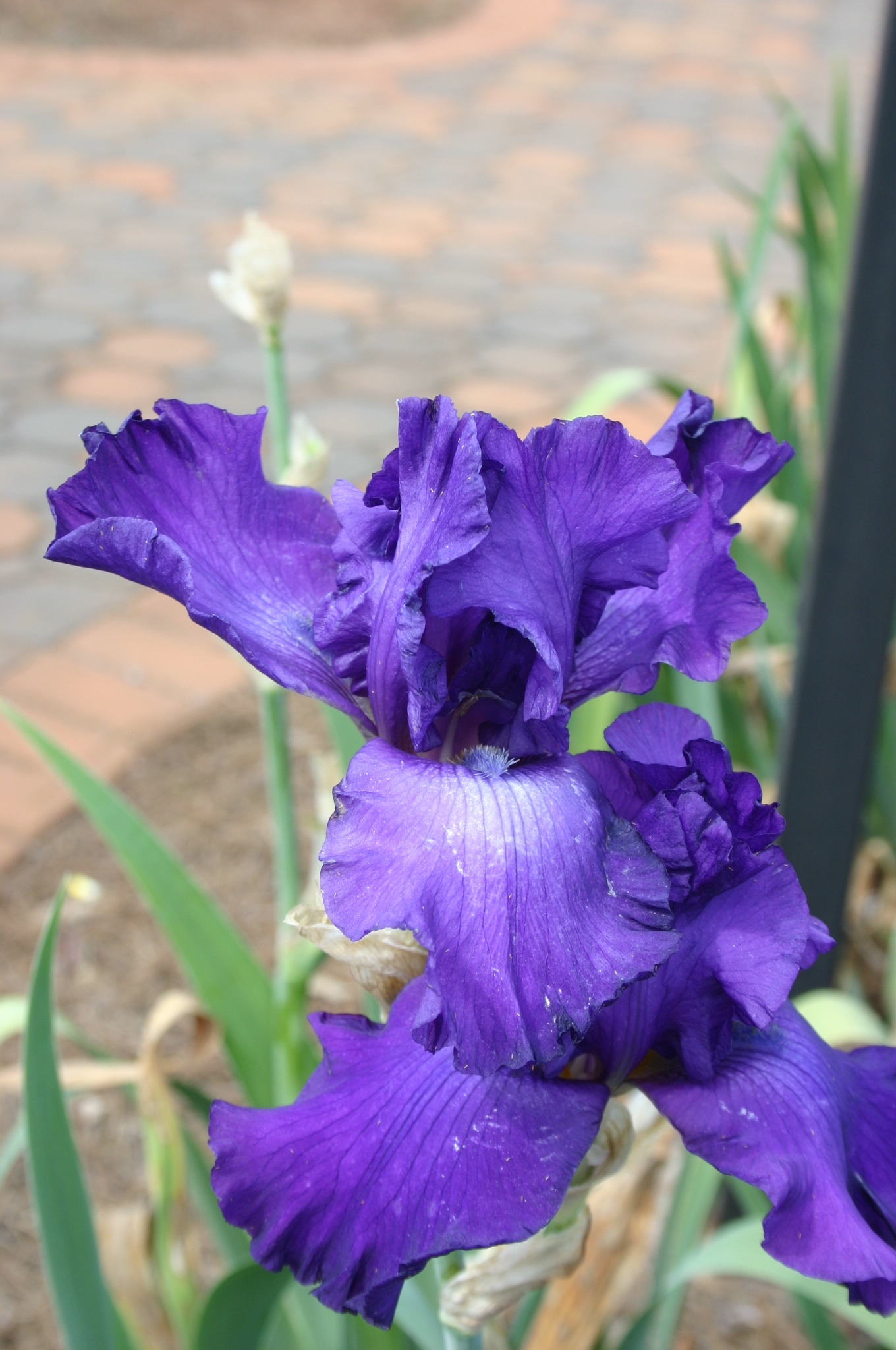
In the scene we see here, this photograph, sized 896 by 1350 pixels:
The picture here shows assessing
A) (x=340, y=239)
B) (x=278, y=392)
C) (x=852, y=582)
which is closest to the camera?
(x=278, y=392)

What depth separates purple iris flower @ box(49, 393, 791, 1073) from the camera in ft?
1.22

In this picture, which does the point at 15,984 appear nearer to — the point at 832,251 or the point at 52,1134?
the point at 52,1134

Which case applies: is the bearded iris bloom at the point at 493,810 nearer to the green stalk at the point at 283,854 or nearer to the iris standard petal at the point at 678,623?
the iris standard petal at the point at 678,623

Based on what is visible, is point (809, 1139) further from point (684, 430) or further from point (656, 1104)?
point (684, 430)

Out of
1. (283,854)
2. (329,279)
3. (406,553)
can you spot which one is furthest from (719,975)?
(329,279)

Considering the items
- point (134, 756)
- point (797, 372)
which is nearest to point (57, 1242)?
point (134, 756)

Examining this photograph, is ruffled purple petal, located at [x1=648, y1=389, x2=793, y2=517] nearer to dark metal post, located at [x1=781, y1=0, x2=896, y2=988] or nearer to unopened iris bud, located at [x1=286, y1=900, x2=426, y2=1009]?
unopened iris bud, located at [x1=286, y1=900, x2=426, y2=1009]

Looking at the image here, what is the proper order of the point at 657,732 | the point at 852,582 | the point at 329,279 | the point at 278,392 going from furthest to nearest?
the point at 329,279, the point at 852,582, the point at 278,392, the point at 657,732

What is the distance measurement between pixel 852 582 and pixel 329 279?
289 centimetres

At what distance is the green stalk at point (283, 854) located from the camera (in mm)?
808

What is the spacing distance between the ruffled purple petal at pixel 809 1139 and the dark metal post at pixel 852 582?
63 cm

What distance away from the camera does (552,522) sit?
43 cm

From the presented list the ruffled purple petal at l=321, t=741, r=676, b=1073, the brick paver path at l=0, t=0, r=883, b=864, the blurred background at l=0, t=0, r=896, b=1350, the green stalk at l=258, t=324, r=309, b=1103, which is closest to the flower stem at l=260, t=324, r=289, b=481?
the green stalk at l=258, t=324, r=309, b=1103

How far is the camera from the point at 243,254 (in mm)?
836
